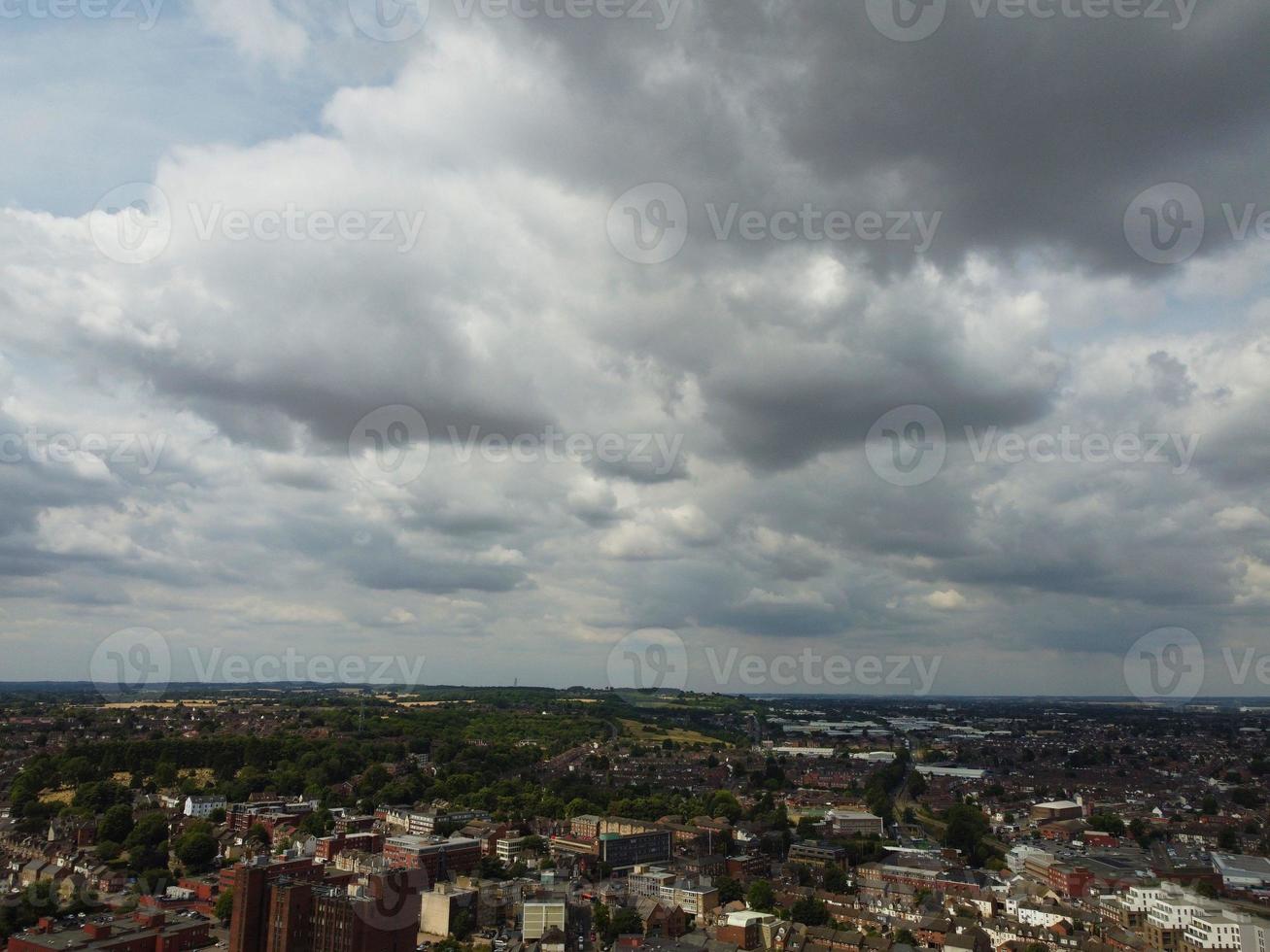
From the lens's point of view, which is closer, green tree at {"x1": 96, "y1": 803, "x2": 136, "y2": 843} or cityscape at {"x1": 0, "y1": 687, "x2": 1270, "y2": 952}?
cityscape at {"x1": 0, "y1": 687, "x2": 1270, "y2": 952}

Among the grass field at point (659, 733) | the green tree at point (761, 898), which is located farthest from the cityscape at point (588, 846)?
the grass field at point (659, 733)

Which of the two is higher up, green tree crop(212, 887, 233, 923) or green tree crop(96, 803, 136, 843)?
green tree crop(96, 803, 136, 843)

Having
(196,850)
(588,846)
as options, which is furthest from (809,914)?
(196,850)

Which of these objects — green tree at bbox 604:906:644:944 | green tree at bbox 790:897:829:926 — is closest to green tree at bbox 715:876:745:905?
green tree at bbox 790:897:829:926

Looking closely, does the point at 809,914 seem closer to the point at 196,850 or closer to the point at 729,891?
the point at 729,891

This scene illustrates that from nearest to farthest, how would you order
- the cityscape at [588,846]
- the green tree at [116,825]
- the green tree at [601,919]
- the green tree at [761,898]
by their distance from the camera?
the cityscape at [588,846]
the green tree at [601,919]
the green tree at [761,898]
the green tree at [116,825]

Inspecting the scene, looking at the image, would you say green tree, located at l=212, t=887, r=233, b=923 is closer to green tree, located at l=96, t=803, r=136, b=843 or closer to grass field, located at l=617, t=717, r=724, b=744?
green tree, located at l=96, t=803, r=136, b=843

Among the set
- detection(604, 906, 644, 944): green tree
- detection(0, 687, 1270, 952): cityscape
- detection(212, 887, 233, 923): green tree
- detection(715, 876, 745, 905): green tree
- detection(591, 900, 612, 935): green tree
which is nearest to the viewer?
detection(0, 687, 1270, 952): cityscape

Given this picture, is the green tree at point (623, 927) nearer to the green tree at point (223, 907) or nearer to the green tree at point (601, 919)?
the green tree at point (601, 919)

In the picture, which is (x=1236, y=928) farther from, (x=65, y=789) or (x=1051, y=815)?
(x=65, y=789)

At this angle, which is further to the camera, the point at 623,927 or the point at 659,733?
the point at 659,733

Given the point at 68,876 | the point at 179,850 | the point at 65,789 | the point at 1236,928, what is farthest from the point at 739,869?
the point at 65,789
